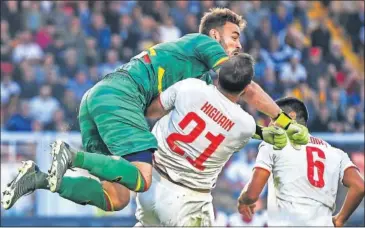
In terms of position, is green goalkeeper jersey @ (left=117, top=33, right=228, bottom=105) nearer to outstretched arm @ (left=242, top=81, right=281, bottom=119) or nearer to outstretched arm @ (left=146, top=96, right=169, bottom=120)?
outstretched arm @ (left=146, top=96, right=169, bottom=120)

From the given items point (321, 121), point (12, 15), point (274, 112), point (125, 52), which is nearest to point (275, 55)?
point (321, 121)

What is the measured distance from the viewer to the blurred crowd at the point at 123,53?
16812mm

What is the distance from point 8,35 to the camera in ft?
58.2

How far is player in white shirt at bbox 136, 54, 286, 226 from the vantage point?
313 inches

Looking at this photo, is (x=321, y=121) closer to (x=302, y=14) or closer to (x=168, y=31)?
(x=168, y=31)

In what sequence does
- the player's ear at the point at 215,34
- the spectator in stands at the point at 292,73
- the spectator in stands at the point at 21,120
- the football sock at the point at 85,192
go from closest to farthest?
the football sock at the point at 85,192, the player's ear at the point at 215,34, the spectator in stands at the point at 21,120, the spectator in stands at the point at 292,73

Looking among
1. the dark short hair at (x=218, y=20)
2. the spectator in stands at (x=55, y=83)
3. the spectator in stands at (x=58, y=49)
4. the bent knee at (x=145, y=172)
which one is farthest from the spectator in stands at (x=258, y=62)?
the bent knee at (x=145, y=172)

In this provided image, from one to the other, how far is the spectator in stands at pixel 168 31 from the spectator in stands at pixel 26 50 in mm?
2326

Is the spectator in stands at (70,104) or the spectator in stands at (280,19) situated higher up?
the spectator in stands at (280,19)

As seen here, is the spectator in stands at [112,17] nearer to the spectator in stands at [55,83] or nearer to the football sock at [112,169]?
the spectator in stands at [55,83]

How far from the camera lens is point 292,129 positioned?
810 cm

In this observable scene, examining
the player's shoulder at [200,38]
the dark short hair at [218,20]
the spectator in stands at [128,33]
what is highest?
the spectator in stands at [128,33]

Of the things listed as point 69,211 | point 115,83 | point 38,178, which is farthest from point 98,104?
point 69,211

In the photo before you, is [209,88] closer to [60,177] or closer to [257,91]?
[257,91]
